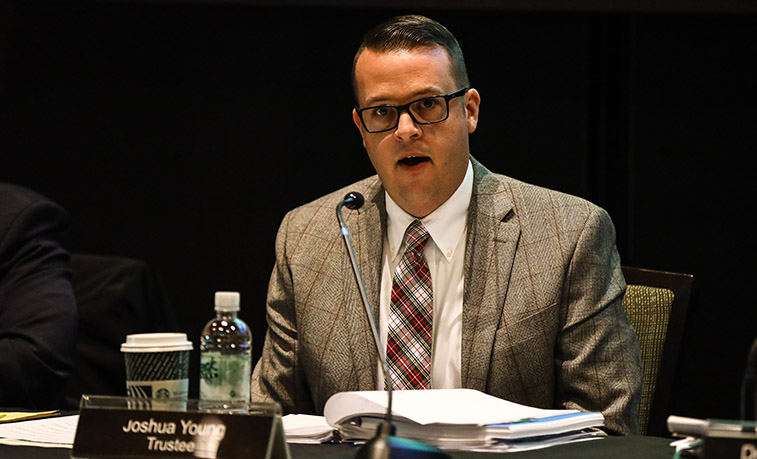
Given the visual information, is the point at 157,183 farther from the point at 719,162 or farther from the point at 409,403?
the point at 409,403

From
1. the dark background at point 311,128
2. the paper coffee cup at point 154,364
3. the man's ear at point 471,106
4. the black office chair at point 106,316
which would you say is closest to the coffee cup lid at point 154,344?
the paper coffee cup at point 154,364

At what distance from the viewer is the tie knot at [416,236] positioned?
2047 millimetres

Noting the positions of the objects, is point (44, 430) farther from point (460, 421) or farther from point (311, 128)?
point (311, 128)

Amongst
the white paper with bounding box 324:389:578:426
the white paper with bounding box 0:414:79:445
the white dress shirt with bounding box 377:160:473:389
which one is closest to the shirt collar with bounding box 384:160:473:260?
the white dress shirt with bounding box 377:160:473:389

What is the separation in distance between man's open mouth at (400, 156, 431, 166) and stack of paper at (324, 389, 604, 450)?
2.08 ft

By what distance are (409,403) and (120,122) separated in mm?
2445

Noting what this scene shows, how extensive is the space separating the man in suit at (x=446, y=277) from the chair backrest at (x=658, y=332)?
126mm

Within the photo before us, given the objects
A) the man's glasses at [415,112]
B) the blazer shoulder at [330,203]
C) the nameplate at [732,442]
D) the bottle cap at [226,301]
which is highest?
the man's glasses at [415,112]

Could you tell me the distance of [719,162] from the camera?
346cm

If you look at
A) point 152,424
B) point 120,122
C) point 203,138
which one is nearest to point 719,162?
point 203,138

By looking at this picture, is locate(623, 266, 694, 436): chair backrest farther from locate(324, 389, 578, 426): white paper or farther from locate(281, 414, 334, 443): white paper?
locate(281, 414, 334, 443): white paper

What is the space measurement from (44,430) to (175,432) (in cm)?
42

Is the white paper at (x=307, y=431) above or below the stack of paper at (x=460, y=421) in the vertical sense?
below

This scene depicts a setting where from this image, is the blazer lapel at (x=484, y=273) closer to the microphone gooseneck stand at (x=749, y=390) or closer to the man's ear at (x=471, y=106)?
the man's ear at (x=471, y=106)
